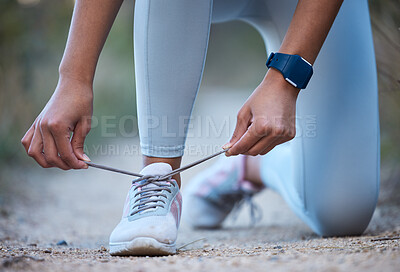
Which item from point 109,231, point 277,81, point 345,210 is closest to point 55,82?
point 109,231

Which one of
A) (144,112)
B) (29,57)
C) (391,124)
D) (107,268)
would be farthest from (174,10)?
(29,57)

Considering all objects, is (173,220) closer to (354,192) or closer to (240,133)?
(240,133)

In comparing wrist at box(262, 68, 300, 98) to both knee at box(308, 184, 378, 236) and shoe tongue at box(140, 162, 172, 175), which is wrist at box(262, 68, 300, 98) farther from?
knee at box(308, 184, 378, 236)

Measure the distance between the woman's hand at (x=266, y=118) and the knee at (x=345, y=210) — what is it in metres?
0.43

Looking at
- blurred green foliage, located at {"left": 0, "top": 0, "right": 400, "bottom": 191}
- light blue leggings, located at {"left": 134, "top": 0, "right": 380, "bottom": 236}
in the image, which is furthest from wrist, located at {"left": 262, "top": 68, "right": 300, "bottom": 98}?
blurred green foliage, located at {"left": 0, "top": 0, "right": 400, "bottom": 191}

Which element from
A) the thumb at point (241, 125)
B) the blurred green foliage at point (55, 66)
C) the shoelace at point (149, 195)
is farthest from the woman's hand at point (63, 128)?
the blurred green foliage at point (55, 66)

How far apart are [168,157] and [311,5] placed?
467 mm

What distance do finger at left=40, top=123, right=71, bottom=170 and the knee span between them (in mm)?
728

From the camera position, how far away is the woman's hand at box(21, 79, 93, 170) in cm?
86

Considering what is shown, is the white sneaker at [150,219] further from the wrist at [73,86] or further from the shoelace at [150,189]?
the wrist at [73,86]

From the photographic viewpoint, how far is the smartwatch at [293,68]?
856 millimetres

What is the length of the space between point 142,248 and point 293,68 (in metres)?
0.47

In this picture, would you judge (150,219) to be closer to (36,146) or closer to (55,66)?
(36,146)

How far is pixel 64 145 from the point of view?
0.87m
